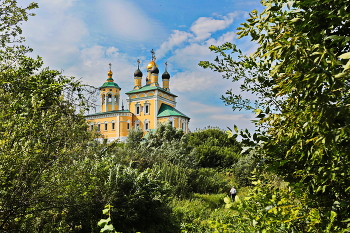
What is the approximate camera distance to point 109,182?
22.2 feet

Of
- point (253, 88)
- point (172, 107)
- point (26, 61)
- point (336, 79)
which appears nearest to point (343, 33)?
point (336, 79)

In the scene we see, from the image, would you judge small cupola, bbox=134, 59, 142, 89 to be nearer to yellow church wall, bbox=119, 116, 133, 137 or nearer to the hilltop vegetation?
yellow church wall, bbox=119, 116, 133, 137

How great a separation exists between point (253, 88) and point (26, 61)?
8.56m

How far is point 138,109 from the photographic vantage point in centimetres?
4703

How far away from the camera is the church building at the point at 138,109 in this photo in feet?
147

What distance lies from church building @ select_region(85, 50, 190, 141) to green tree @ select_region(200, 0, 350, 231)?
4058cm

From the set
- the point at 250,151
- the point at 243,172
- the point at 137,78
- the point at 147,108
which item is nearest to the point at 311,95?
the point at 250,151

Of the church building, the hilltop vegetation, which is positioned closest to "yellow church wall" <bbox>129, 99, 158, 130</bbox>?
the church building

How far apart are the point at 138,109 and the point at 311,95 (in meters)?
46.0

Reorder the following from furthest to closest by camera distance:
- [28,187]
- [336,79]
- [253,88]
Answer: [28,187] → [253,88] → [336,79]

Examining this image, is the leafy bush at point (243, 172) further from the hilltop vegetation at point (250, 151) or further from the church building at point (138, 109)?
the church building at point (138, 109)

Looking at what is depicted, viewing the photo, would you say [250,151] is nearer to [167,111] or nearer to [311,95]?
[311,95]

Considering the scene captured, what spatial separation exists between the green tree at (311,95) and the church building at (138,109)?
40.6 meters

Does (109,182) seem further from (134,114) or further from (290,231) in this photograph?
(134,114)
